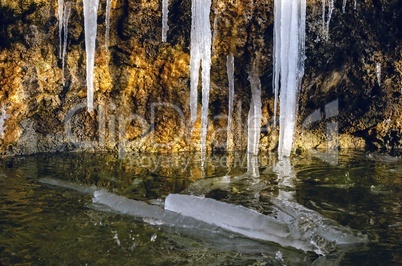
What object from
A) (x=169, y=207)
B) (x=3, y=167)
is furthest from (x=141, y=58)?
(x=169, y=207)

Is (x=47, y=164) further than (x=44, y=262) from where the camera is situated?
Yes

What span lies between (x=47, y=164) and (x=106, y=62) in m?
2.45

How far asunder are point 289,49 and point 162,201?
4.25 m

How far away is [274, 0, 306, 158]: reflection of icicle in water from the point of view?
28.6 ft

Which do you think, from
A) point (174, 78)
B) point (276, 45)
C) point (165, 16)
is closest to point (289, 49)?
point (276, 45)

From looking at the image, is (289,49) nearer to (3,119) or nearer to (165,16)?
(165,16)

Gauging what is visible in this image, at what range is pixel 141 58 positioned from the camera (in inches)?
386

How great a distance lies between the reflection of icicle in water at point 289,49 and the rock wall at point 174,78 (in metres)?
0.61

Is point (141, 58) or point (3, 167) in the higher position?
point (141, 58)

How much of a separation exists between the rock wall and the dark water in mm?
864

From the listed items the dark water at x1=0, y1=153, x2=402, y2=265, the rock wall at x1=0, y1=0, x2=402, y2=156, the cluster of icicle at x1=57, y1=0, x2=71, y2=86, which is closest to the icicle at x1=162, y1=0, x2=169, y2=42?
the rock wall at x1=0, y1=0, x2=402, y2=156

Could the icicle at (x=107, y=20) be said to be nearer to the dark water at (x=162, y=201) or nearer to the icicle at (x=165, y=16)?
the icicle at (x=165, y=16)

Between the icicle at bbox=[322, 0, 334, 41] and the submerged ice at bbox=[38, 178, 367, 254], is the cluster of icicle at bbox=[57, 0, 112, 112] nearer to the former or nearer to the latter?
the submerged ice at bbox=[38, 178, 367, 254]

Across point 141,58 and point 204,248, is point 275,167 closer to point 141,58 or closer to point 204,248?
point 141,58
